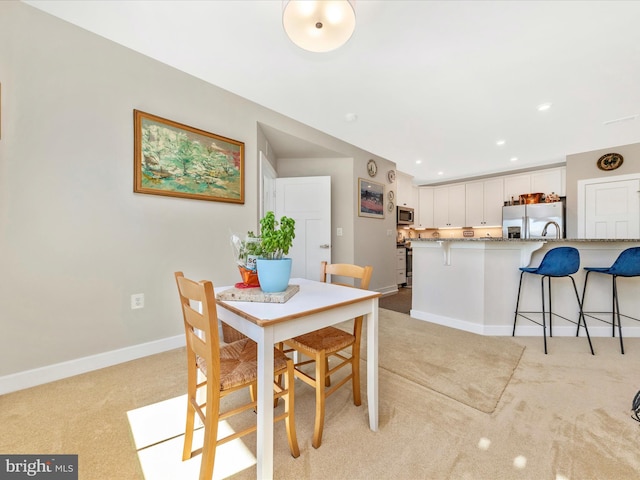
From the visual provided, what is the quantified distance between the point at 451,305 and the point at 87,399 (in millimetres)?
3253

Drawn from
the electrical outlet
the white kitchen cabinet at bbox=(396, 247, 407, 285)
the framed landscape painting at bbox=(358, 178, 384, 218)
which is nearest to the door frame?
the white kitchen cabinet at bbox=(396, 247, 407, 285)

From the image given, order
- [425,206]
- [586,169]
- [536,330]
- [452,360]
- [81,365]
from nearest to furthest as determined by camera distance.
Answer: [81,365], [452,360], [536,330], [586,169], [425,206]

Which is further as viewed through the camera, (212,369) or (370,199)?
(370,199)

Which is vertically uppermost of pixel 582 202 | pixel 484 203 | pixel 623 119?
pixel 623 119

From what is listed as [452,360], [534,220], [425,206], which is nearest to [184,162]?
[452,360]

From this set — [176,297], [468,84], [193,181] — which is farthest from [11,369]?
[468,84]

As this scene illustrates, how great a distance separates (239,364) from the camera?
3.72ft

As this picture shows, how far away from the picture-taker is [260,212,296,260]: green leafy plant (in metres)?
1.22

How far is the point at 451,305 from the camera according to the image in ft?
9.69

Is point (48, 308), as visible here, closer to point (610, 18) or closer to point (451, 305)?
point (451, 305)

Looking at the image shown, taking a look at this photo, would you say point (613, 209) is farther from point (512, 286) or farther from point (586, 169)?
point (512, 286)

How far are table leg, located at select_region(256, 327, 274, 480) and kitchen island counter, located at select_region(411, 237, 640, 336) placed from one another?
259 cm

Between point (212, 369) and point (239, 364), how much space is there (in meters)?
0.22

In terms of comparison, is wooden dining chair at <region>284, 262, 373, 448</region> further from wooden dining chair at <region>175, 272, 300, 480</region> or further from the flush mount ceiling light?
the flush mount ceiling light
